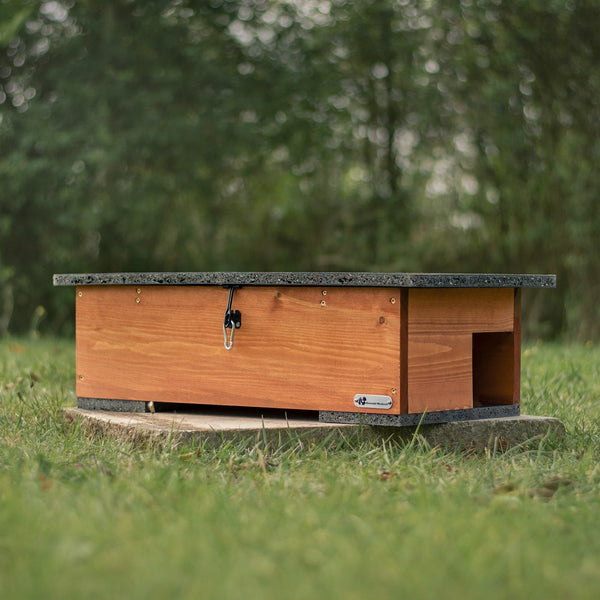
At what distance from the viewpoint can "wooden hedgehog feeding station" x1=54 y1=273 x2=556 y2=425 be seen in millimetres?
3068

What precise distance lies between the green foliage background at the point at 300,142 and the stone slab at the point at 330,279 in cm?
446

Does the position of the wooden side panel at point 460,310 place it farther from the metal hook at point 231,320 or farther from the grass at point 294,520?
the metal hook at point 231,320

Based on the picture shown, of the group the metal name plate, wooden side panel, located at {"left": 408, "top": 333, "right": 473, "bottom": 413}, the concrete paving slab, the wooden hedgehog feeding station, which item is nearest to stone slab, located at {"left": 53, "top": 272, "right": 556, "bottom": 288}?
the wooden hedgehog feeding station

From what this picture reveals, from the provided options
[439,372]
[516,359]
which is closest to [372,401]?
[439,372]

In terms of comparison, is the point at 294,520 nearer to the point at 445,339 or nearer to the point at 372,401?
the point at 372,401

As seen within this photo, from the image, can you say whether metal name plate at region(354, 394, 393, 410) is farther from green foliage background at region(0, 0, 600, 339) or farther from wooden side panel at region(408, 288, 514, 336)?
green foliage background at region(0, 0, 600, 339)

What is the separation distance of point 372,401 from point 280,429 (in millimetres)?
332

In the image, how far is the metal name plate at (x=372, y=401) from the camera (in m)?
3.04

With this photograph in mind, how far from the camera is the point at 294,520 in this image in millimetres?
2088

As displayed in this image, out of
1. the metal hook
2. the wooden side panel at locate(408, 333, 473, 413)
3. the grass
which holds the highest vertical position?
the metal hook

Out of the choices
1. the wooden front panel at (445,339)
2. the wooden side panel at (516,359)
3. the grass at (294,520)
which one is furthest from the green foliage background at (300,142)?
the grass at (294,520)

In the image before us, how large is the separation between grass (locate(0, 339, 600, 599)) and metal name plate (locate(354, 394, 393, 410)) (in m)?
0.13

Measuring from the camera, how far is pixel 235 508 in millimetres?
2188

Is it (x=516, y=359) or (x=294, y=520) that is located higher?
(x=516, y=359)
